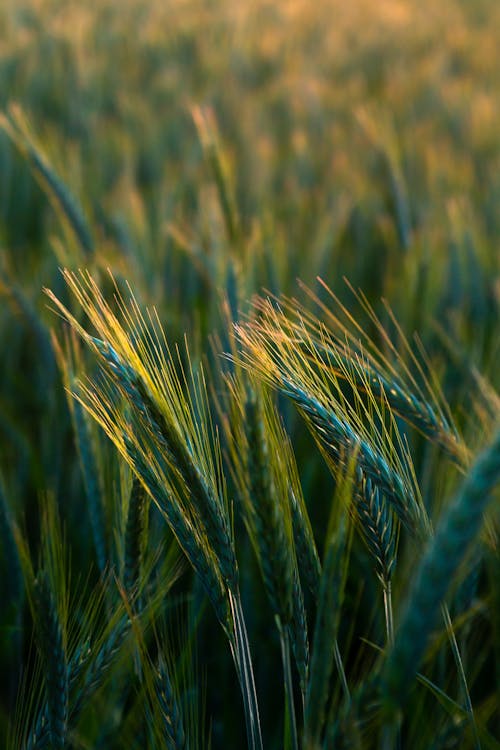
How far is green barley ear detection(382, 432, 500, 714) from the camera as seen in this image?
0.26 m

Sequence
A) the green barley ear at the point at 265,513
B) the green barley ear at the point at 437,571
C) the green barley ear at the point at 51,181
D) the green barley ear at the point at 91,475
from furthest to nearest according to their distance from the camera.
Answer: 1. the green barley ear at the point at 51,181
2. the green barley ear at the point at 91,475
3. the green barley ear at the point at 265,513
4. the green barley ear at the point at 437,571

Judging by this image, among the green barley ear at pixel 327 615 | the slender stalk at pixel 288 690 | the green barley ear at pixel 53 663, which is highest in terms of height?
the green barley ear at pixel 53 663

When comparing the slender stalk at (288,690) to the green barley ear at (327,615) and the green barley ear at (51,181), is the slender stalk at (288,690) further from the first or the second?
the green barley ear at (51,181)

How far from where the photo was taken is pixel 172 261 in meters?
1.06

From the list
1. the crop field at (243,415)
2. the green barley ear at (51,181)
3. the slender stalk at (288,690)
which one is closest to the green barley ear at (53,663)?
the crop field at (243,415)

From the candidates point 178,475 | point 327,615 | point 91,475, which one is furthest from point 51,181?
point 327,615

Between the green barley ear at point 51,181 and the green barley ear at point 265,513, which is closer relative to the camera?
the green barley ear at point 265,513

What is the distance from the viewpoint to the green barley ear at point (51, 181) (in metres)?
0.83

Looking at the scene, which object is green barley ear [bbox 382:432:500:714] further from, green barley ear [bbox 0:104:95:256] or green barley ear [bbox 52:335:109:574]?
green barley ear [bbox 0:104:95:256]

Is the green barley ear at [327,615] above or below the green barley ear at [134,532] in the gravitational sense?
below

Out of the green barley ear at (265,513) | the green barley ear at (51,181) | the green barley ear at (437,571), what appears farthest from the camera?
the green barley ear at (51,181)

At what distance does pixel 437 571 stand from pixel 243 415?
0.14 meters

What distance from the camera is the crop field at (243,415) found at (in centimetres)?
39

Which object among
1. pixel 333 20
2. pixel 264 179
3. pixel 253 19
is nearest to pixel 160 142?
pixel 264 179
